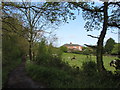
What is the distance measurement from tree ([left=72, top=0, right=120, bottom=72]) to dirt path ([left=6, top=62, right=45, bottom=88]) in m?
1.59

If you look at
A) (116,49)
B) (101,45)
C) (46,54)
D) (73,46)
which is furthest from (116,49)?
(46,54)

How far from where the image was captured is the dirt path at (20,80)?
2.87ft

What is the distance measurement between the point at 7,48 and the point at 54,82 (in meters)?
0.66

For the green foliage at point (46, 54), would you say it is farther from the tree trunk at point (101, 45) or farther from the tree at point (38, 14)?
the tree trunk at point (101, 45)

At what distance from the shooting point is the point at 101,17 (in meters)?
2.29

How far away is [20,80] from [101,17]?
224 cm

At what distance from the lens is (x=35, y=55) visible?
125cm

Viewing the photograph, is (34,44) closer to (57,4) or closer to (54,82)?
(54,82)

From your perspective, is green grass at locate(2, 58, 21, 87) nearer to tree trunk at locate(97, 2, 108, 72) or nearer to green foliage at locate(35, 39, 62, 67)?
green foliage at locate(35, 39, 62, 67)

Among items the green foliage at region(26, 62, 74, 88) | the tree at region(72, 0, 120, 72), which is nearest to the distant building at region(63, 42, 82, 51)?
the green foliage at region(26, 62, 74, 88)

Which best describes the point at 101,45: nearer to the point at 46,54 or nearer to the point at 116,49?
the point at 116,49

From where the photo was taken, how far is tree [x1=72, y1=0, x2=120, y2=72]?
207 centimetres

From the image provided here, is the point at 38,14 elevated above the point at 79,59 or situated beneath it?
elevated above

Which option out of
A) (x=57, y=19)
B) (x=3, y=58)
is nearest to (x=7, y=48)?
(x=3, y=58)
